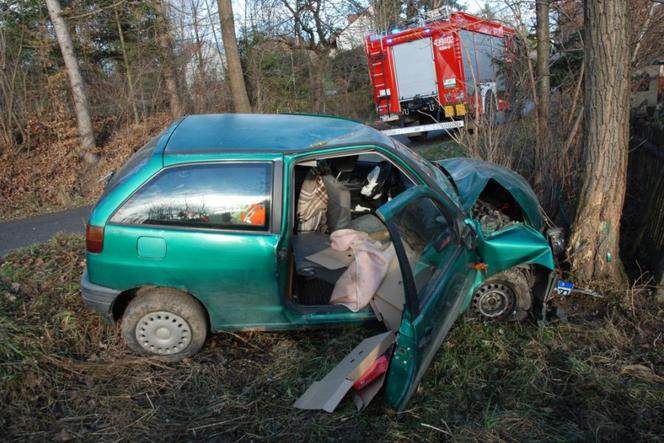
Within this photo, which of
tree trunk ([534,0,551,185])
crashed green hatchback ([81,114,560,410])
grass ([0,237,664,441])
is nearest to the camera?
grass ([0,237,664,441])

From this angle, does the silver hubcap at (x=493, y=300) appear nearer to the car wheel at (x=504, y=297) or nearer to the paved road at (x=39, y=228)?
the car wheel at (x=504, y=297)

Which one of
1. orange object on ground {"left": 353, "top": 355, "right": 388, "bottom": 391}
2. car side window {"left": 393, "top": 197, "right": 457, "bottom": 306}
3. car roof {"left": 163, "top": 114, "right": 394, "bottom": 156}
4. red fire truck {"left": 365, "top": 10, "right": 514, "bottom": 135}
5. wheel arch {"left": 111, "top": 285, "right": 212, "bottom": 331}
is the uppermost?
red fire truck {"left": 365, "top": 10, "right": 514, "bottom": 135}

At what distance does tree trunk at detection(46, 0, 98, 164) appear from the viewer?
11203mm

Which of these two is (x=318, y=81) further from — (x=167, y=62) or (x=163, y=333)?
(x=163, y=333)

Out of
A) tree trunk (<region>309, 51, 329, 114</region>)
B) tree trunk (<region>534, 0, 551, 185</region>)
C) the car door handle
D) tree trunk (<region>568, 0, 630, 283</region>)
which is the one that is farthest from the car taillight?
tree trunk (<region>309, 51, 329, 114</region>)

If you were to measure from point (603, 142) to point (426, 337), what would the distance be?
2.77m

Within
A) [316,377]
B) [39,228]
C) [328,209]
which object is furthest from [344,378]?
[39,228]

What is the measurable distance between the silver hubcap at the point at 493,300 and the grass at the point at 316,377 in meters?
0.15

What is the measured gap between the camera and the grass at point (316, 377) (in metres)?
3.01

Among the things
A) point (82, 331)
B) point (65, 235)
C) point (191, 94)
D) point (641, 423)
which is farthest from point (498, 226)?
point (191, 94)

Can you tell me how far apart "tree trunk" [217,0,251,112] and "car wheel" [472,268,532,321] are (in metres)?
9.76

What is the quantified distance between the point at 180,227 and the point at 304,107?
19.2 metres

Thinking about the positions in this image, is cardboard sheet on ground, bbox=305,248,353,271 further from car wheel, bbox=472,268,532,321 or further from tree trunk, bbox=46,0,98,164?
tree trunk, bbox=46,0,98,164

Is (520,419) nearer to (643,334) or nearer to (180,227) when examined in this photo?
(643,334)
